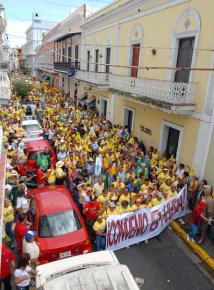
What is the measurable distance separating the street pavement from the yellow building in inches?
139

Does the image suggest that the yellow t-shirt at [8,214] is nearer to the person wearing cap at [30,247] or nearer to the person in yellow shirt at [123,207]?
the person wearing cap at [30,247]

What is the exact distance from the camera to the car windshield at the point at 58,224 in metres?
5.85

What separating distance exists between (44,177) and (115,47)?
427 inches

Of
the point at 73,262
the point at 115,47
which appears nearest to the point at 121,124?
the point at 115,47

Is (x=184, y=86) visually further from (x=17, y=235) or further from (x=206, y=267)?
(x=17, y=235)

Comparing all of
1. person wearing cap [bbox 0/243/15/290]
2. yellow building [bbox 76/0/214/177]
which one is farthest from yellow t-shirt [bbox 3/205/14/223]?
yellow building [bbox 76/0/214/177]

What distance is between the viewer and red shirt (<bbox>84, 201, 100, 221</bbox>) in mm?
6879

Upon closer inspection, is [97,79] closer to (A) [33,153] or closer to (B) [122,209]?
(A) [33,153]

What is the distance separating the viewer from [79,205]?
7855 mm

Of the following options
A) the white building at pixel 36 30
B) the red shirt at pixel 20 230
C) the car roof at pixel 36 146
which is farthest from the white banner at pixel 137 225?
the white building at pixel 36 30

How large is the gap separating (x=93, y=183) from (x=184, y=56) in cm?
635

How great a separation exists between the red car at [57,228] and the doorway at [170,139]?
19.6ft

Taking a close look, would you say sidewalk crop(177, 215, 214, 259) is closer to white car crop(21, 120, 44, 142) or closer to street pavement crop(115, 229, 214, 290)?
street pavement crop(115, 229, 214, 290)

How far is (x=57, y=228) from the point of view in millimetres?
5918
